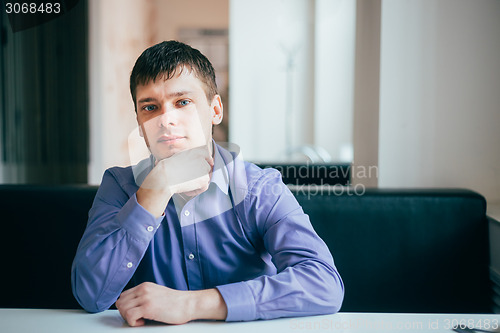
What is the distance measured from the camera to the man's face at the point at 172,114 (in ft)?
3.10

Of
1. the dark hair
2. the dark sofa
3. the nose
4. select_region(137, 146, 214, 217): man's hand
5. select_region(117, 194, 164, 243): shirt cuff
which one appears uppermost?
the dark hair

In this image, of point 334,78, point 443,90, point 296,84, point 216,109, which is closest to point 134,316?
point 216,109

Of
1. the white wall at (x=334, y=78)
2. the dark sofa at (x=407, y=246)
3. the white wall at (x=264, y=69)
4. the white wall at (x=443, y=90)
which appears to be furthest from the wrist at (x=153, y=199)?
the white wall at (x=264, y=69)

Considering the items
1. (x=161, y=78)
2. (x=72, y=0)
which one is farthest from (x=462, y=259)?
(x=72, y=0)

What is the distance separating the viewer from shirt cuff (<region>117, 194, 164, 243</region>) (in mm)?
903

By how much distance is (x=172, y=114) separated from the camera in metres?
0.94

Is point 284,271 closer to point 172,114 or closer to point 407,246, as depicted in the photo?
point 172,114

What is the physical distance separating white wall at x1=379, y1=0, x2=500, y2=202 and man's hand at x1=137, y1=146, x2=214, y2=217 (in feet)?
2.78

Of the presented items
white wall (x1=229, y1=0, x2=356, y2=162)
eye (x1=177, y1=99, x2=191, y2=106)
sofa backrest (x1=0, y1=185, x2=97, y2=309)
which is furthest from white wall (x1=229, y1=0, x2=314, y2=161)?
eye (x1=177, y1=99, x2=191, y2=106)

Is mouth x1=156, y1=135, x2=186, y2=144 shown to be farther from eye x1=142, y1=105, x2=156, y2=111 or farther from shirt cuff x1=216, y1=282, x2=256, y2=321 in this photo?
shirt cuff x1=216, y1=282, x2=256, y2=321

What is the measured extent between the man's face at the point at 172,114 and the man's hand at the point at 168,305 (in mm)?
322

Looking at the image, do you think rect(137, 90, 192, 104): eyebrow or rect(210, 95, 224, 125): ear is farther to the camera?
rect(210, 95, 224, 125): ear

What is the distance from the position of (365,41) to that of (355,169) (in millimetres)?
526

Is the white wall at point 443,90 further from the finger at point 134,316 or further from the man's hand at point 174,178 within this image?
the finger at point 134,316
